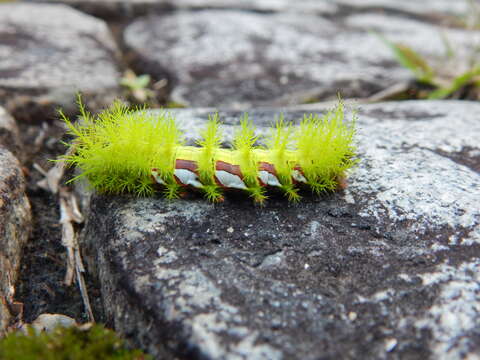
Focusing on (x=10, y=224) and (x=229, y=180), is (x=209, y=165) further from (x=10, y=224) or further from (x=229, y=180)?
(x=10, y=224)

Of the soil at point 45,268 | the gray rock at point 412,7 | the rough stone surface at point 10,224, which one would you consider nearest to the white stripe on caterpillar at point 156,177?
the soil at point 45,268

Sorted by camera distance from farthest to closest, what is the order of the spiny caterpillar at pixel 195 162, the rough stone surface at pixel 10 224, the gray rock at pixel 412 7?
the gray rock at pixel 412 7 → the spiny caterpillar at pixel 195 162 → the rough stone surface at pixel 10 224

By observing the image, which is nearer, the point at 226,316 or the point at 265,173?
the point at 226,316

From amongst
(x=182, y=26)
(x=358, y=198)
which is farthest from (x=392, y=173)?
(x=182, y=26)

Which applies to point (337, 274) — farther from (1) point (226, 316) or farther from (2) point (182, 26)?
(2) point (182, 26)

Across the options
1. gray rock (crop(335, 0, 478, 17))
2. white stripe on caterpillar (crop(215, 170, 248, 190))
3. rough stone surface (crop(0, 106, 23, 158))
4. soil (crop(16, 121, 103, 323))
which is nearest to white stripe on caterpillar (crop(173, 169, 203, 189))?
white stripe on caterpillar (crop(215, 170, 248, 190))

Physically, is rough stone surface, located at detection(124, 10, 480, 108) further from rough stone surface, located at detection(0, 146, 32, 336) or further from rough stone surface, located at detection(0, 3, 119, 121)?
rough stone surface, located at detection(0, 146, 32, 336)

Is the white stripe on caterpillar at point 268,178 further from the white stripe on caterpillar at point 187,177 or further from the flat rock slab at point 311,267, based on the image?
the white stripe on caterpillar at point 187,177
